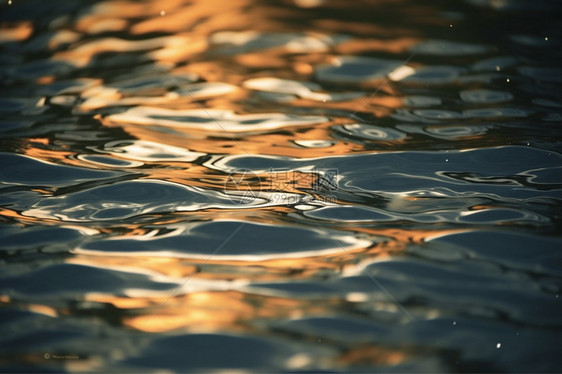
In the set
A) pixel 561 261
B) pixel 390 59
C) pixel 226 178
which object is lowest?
A: pixel 561 261

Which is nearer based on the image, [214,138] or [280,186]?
[280,186]

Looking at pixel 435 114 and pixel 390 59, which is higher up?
pixel 390 59

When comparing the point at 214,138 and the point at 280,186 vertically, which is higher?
the point at 214,138

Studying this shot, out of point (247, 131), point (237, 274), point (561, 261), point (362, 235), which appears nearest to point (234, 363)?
point (237, 274)

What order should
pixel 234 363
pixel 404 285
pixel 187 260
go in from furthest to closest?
pixel 187 260 < pixel 404 285 < pixel 234 363

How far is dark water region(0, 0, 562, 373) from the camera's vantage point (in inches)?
41.8

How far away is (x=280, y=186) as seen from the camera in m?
1.79

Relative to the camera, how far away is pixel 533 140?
2.04 meters

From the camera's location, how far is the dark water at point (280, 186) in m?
1.06

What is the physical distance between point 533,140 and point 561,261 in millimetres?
873

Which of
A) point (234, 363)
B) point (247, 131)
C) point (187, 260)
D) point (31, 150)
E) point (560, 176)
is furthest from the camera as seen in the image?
point (247, 131)

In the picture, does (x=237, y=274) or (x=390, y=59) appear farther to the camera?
(x=390, y=59)

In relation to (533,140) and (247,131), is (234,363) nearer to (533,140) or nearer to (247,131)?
(247,131)

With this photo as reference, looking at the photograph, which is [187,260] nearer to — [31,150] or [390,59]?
[31,150]
